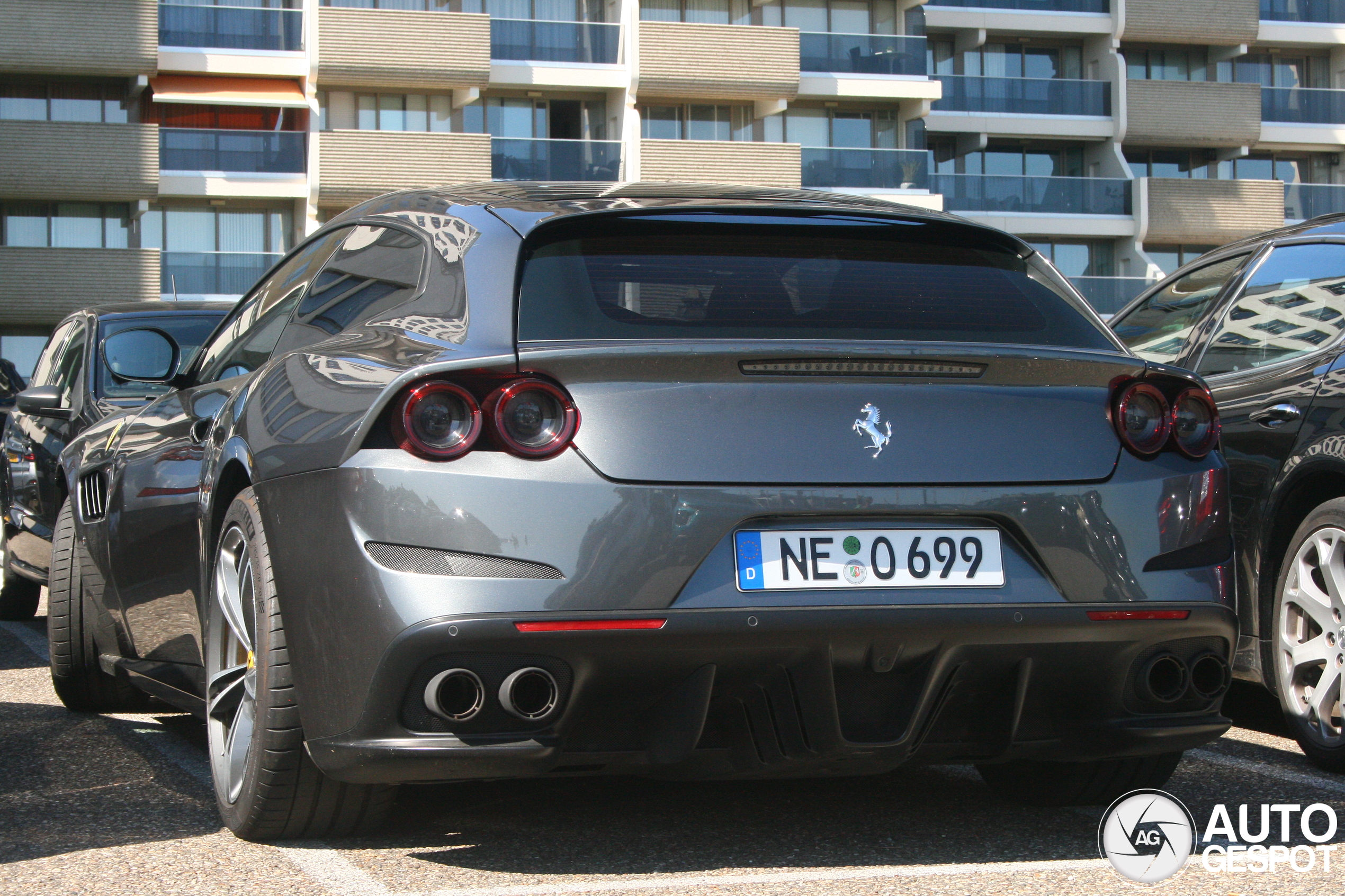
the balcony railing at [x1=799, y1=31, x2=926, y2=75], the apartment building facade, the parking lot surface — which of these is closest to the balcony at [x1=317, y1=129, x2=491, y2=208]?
the apartment building facade

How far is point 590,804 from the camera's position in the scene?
15.0ft

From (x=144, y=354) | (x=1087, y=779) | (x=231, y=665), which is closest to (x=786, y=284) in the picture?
(x=1087, y=779)

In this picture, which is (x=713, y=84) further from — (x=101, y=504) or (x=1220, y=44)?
(x=101, y=504)

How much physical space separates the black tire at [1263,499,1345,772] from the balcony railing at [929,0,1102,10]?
1832 inches

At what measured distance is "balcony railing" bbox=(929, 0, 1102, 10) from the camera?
50031 mm

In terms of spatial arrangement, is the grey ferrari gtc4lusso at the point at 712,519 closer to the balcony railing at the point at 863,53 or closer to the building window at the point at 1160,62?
the balcony railing at the point at 863,53

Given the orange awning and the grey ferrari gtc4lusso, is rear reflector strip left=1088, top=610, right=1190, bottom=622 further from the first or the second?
the orange awning

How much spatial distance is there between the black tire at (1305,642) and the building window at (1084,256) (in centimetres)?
4482

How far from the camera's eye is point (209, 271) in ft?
138

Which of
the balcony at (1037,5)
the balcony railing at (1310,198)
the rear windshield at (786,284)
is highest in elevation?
the balcony at (1037,5)

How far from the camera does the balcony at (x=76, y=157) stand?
41.5 m

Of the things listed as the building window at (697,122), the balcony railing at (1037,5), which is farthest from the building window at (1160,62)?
the building window at (697,122)

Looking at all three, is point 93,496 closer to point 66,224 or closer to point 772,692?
point 772,692

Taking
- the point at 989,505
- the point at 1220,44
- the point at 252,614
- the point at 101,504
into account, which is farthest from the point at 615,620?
the point at 1220,44
